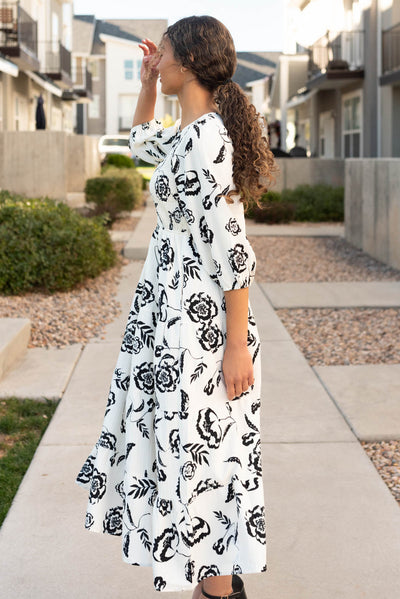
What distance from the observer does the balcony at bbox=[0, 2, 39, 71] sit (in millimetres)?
22375

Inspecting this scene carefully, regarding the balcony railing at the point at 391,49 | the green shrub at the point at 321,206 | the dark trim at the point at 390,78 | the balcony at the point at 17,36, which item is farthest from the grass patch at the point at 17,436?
the balcony at the point at 17,36

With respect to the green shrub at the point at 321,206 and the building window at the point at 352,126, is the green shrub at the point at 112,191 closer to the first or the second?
the green shrub at the point at 321,206

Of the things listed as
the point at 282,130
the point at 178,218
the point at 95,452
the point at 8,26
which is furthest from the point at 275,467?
the point at 282,130

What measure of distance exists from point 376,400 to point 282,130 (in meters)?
28.0

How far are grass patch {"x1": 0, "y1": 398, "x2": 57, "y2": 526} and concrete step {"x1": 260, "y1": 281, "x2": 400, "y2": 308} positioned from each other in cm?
343

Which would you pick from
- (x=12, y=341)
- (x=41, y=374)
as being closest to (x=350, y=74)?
(x=12, y=341)

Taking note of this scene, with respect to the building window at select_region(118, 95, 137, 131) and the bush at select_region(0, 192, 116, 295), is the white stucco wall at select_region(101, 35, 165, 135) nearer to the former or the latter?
the building window at select_region(118, 95, 137, 131)

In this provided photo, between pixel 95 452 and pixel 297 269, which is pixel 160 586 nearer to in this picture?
→ pixel 95 452

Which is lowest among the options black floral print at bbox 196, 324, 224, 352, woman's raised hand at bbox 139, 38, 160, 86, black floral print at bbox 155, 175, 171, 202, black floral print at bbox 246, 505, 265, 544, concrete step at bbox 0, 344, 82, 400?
concrete step at bbox 0, 344, 82, 400

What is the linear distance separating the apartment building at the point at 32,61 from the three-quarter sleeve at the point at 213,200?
61.5 feet

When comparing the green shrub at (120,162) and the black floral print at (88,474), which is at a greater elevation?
the green shrub at (120,162)

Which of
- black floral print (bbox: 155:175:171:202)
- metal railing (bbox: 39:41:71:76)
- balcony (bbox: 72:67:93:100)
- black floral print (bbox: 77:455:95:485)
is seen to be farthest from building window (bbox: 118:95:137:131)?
black floral print (bbox: 155:175:171:202)

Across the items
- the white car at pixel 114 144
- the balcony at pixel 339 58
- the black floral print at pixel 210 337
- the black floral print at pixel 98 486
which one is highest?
the balcony at pixel 339 58

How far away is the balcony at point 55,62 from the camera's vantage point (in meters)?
30.2
